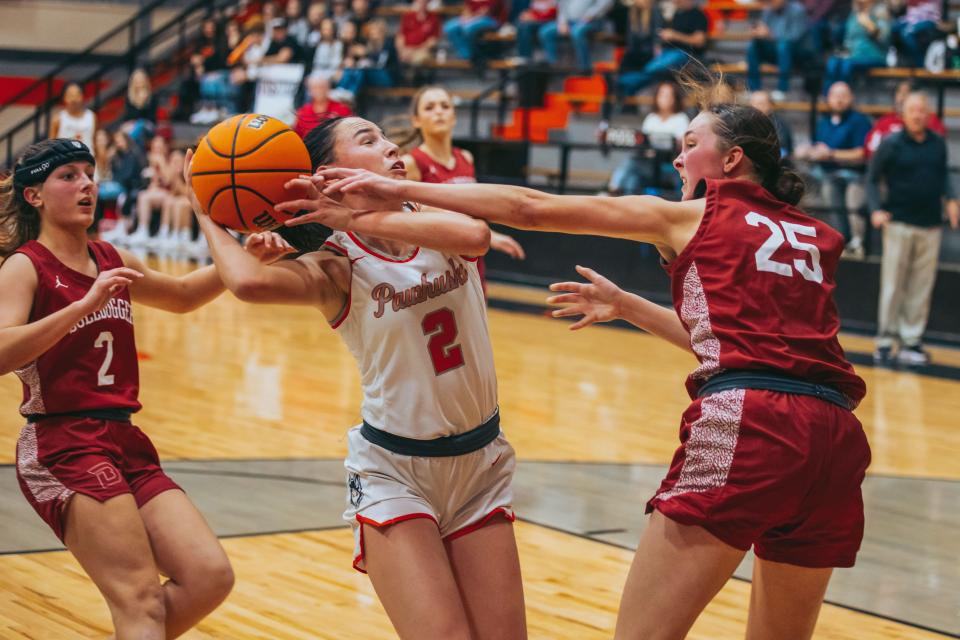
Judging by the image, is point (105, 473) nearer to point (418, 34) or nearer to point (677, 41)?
point (677, 41)

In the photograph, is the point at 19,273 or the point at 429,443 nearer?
the point at 429,443

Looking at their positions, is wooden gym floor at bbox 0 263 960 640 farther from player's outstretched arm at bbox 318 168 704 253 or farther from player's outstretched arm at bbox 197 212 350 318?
player's outstretched arm at bbox 318 168 704 253

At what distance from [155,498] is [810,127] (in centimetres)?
1076

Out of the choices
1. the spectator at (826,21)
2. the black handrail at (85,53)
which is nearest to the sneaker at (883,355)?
the spectator at (826,21)

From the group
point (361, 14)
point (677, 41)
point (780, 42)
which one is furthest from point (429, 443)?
point (361, 14)

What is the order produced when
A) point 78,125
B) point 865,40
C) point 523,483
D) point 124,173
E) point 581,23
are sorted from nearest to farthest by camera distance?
point 523,483
point 865,40
point 581,23
point 78,125
point 124,173

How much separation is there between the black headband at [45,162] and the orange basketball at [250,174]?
69 cm

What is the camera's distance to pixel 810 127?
43.2ft

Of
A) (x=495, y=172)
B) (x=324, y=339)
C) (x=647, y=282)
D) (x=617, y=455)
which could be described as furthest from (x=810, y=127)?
(x=617, y=455)

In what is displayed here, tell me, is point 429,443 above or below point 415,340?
below

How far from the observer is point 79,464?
3512 mm

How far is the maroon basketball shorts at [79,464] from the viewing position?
3.50 metres

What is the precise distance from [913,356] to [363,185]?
28.2 feet

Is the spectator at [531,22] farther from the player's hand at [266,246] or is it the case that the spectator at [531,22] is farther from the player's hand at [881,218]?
the player's hand at [266,246]
